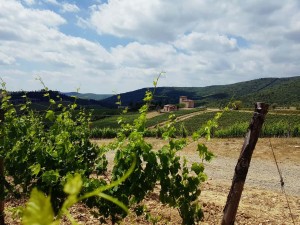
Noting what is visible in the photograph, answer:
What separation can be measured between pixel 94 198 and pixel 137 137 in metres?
1.08

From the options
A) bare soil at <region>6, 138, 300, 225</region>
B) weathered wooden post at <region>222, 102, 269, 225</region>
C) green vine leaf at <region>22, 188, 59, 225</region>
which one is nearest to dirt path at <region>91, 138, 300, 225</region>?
bare soil at <region>6, 138, 300, 225</region>

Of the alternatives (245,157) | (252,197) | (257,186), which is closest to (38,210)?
(245,157)

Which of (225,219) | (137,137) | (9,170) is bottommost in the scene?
(225,219)

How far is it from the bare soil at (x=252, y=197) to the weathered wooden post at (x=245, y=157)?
900 mm

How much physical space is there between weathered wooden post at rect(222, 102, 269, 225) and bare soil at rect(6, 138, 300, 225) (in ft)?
2.95

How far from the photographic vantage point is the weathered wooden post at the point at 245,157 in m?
3.99

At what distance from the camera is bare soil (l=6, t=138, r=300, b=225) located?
21.2ft

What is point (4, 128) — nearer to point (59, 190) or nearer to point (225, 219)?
point (59, 190)

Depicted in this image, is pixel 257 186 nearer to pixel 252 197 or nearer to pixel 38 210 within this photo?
pixel 252 197

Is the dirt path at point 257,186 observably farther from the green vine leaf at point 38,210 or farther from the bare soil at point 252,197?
the green vine leaf at point 38,210

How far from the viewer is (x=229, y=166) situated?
1544 centimetres

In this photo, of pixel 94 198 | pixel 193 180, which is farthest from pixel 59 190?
pixel 193 180

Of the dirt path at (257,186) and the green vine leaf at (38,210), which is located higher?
the green vine leaf at (38,210)

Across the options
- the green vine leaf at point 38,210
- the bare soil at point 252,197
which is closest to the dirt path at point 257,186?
the bare soil at point 252,197
